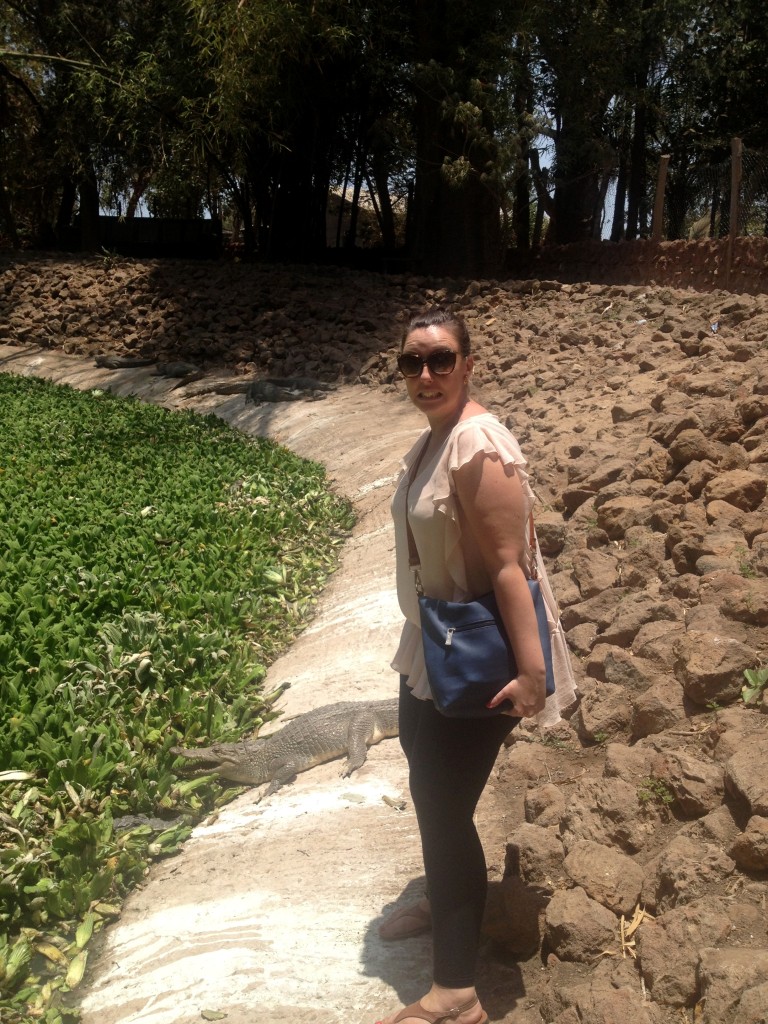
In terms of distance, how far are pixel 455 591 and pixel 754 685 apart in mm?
1441

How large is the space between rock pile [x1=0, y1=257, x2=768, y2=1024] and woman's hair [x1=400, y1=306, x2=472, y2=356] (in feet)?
4.65

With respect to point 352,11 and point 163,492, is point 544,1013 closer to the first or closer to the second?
point 163,492

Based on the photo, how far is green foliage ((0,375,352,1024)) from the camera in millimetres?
3711

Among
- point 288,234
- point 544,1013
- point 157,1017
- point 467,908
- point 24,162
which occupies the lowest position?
point 157,1017

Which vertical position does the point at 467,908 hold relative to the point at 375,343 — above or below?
below

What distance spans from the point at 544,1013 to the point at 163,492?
236 inches

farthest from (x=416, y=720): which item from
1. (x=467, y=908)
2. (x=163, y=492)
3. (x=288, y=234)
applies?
(x=288, y=234)

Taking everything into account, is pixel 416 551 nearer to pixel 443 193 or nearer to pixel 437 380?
pixel 437 380

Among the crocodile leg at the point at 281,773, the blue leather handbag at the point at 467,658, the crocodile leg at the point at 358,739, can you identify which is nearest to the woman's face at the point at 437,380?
the blue leather handbag at the point at 467,658

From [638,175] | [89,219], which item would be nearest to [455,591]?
[638,175]

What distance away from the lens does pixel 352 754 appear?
4.48m

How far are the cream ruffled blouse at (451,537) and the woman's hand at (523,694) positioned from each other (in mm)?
175

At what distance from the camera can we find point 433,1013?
265cm

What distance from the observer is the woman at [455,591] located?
8.01 ft
